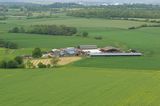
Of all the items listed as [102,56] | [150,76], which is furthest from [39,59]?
[150,76]

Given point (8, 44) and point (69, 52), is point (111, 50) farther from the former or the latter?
point (8, 44)

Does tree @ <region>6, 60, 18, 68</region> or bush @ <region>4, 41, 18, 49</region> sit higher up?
tree @ <region>6, 60, 18, 68</region>

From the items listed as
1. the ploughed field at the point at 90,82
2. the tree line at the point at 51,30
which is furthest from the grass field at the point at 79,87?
the tree line at the point at 51,30

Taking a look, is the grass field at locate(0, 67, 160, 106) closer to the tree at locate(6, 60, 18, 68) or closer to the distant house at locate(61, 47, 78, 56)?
the tree at locate(6, 60, 18, 68)

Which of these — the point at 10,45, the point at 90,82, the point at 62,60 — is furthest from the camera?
the point at 10,45

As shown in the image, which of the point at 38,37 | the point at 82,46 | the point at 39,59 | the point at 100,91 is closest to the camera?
the point at 100,91

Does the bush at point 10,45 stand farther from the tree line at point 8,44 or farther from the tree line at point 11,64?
the tree line at point 11,64

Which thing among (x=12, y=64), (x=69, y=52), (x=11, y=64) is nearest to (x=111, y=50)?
(x=69, y=52)

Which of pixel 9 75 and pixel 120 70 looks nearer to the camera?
pixel 9 75

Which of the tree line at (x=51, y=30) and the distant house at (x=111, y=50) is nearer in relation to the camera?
the distant house at (x=111, y=50)

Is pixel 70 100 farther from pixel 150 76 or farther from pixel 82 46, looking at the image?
pixel 82 46

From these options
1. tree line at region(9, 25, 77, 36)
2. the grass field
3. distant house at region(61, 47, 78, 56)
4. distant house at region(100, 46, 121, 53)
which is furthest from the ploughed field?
tree line at region(9, 25, 77, 36)
